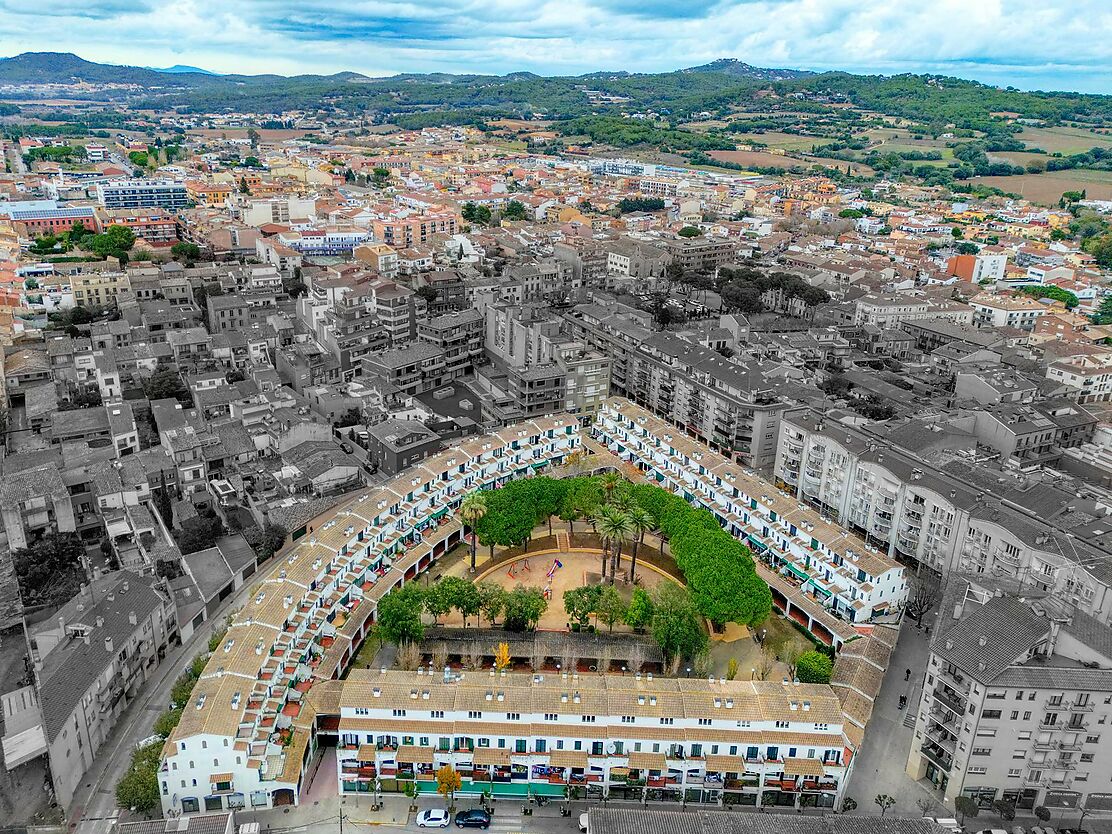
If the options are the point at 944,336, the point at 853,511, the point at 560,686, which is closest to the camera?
the point at 560,686

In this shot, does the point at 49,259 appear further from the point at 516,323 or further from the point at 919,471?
the point at 919,471

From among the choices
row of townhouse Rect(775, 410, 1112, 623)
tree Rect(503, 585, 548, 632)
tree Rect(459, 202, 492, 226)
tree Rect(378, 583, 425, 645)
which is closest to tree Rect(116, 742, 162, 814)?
tree Rect(378, 583, 425, 645)

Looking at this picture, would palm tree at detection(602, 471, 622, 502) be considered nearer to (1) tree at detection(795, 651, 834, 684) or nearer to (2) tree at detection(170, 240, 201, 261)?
(1) tree at detection(795, 651, 834, 684)

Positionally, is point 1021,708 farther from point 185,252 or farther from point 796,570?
point 185,252

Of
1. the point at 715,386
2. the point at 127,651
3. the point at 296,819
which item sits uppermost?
the point at 715,386

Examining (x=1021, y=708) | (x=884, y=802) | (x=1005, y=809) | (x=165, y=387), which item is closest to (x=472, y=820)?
(x=884, y=802)

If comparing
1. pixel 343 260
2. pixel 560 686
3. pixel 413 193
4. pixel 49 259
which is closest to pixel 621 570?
pixel 560 686

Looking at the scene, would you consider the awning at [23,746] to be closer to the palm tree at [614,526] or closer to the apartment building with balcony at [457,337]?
the palm tree at [614,526]
